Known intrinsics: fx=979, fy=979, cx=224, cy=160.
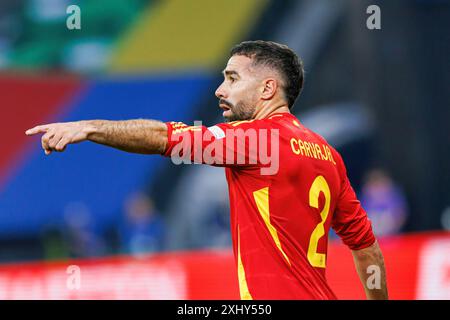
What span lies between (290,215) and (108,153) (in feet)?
45.8

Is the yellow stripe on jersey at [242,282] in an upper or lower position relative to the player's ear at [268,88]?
lower

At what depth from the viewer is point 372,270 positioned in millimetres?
6363

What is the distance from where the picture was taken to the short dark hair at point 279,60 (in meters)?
6.08

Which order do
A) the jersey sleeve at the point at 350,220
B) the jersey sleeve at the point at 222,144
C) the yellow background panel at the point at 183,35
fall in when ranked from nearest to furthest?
the jersey sleeve at the point at 222,144 < the jersey sleeve at the point at 350,220 < the yellow background panel at the point at 183,35

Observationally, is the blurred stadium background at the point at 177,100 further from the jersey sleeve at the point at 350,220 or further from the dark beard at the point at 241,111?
the dark beard at the point at 241,111

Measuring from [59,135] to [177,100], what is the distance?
14539mm

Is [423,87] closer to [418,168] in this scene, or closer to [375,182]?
[418,168]

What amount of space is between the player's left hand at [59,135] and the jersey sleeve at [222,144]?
53 centimetres

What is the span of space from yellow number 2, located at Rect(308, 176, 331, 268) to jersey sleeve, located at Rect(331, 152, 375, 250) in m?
0.26

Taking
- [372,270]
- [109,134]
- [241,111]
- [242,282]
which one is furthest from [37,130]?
[372,270]

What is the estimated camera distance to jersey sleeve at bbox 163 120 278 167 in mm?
5492

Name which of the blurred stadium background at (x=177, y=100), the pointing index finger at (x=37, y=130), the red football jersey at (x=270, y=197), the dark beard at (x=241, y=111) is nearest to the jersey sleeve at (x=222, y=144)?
the red football jersey at (x=270, y=197)
